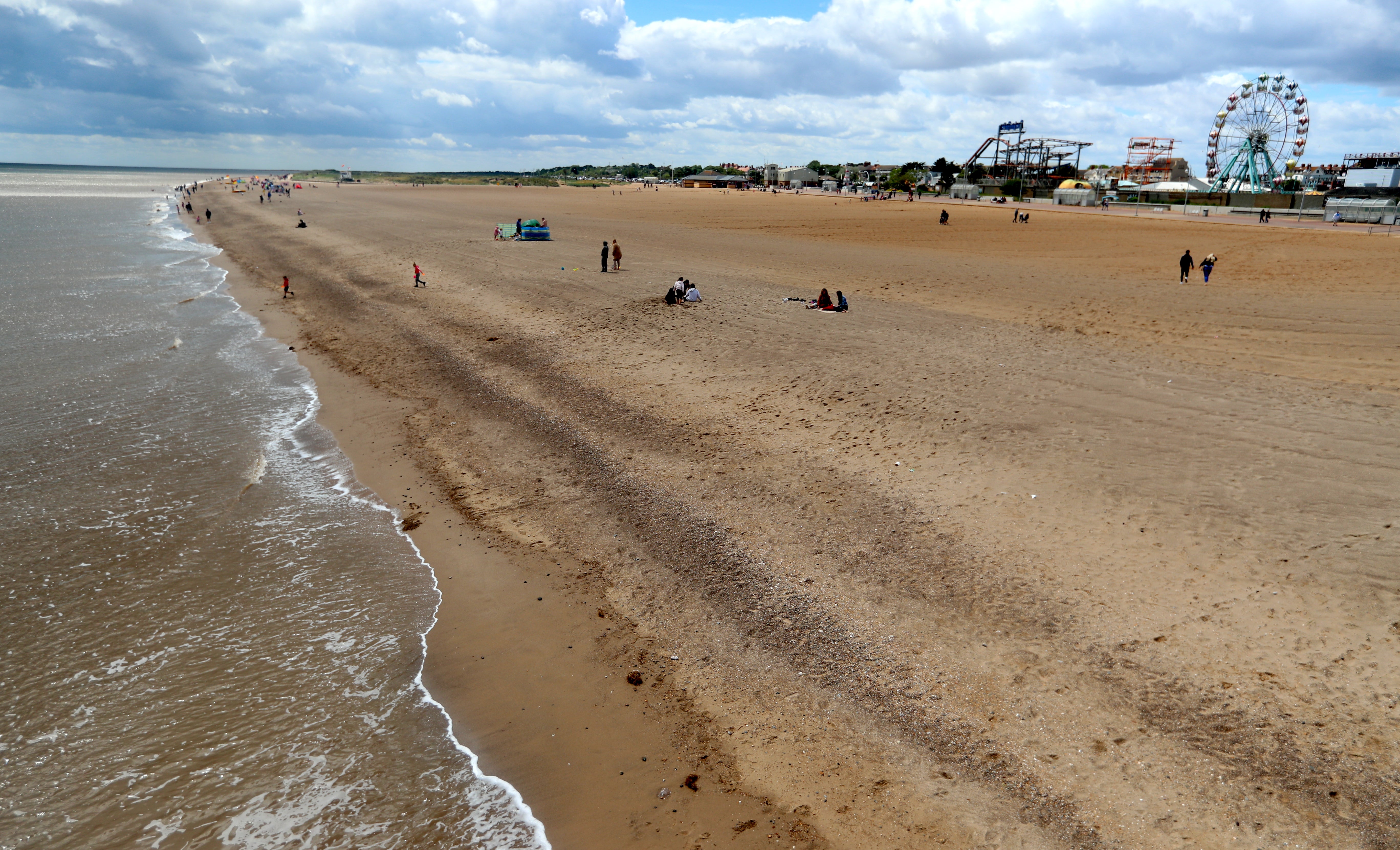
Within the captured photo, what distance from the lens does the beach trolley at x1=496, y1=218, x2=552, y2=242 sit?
39.4m

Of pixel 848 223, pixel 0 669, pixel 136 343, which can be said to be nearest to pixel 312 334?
pixel 136 343

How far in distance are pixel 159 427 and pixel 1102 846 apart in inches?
643

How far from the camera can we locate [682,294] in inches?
858

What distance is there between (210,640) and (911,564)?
8.08 m

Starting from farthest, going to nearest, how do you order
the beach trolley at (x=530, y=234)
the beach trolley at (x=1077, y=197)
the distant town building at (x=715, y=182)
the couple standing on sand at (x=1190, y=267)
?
the distant town building at (x=715, y=182), the beach trolley at (x=1077, y=197), the beach trolley at (x=530, y=234), the couple standing on sand at (x=1190, y=267)

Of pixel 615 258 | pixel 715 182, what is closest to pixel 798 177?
pixel 715 182

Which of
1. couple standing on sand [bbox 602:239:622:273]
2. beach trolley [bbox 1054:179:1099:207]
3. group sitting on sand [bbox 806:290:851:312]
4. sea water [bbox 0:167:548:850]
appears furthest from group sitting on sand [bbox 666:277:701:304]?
beach trolley [bbox 1054:179:1099:207]

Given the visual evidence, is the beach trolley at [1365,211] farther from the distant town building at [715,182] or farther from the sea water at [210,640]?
the distant town building at [715,182]

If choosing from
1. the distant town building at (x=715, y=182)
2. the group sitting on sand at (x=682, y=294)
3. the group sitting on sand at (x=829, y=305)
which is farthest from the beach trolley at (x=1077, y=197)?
the distant town building at (x=715, y=182)

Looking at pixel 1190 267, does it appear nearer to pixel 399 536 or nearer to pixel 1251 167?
pixel 399 536

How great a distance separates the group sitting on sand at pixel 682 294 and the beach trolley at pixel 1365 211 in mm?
55889

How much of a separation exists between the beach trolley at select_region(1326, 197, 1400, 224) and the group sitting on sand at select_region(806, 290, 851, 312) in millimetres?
52839

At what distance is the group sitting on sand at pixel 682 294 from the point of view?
21656mm

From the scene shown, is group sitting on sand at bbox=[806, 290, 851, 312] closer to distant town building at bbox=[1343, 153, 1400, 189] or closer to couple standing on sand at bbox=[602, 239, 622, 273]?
couple standing on sand at bbox=[602, 239, 622, 273]
